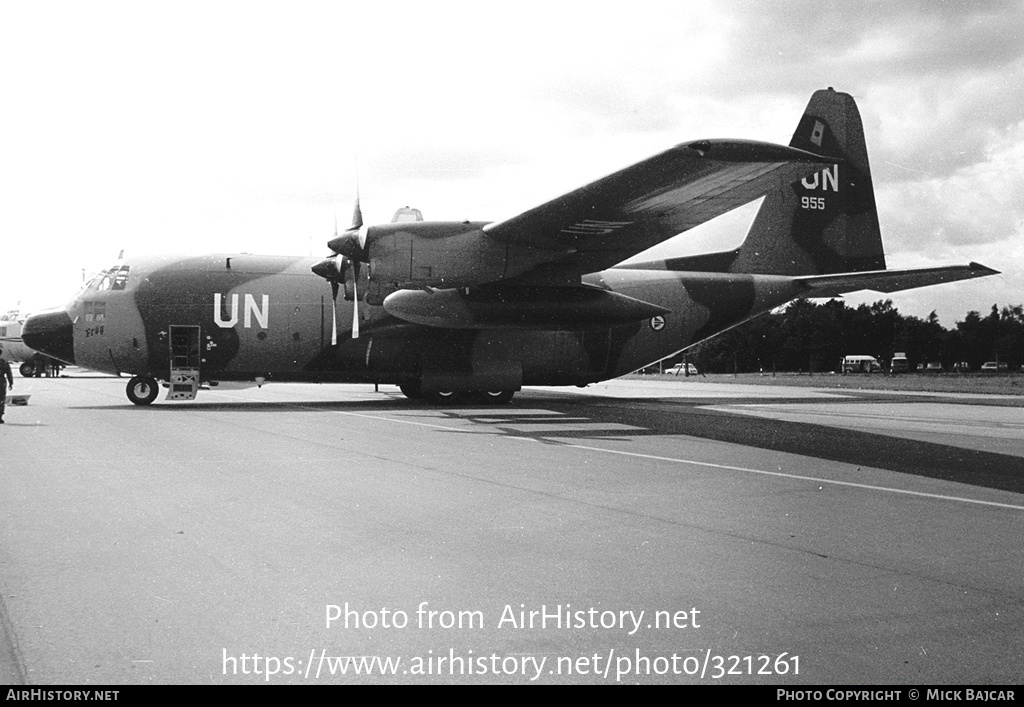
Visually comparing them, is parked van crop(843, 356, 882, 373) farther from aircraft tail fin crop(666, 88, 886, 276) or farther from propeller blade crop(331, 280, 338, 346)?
propeller blade crop(331, 280, 338, 346)

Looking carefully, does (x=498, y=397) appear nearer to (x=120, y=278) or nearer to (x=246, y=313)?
(x=246, y=313)

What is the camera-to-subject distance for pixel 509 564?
208 inches

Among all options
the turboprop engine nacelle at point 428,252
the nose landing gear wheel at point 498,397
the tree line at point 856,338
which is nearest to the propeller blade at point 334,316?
the turboprop engine nacelle at point 428,252

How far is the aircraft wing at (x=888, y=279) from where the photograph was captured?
63.7 feet

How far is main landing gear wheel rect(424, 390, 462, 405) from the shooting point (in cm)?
2167

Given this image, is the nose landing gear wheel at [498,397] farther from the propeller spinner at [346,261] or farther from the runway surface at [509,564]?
the runway surface at [509,564]

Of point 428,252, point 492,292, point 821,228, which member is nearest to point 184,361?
point 428,252

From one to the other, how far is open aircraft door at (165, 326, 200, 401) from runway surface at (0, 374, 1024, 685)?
29.7 ft

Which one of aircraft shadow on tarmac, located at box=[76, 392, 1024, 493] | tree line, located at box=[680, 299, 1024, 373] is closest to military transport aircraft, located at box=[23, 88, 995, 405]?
aircraft shadow on tarmac, located at box=[76, 392, 1024, 493]

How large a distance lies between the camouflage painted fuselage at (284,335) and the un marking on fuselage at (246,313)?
0.02 m

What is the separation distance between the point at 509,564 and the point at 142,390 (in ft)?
59.5

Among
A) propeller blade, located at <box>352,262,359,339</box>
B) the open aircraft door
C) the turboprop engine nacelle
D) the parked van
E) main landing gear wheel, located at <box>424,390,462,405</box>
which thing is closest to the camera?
the turboprop engine nacelle
